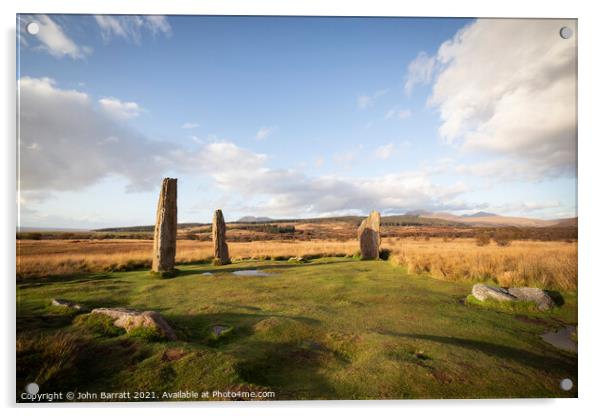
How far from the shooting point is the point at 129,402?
184 inches

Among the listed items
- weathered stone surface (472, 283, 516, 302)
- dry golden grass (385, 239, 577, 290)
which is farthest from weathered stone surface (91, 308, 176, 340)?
dry golden grass (385, 239, 577, 290)

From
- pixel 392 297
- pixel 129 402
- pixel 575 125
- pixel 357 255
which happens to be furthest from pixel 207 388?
pixel 357 255

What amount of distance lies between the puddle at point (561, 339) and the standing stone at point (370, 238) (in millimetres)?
10343

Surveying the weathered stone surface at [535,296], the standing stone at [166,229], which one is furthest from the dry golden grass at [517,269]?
the standing stone at [166,229]

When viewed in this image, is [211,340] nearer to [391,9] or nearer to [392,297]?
[392,297]

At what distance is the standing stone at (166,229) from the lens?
11281mm

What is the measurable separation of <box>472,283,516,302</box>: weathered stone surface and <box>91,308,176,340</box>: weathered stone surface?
283 inches

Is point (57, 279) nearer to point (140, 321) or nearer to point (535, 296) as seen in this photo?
point (140, 321)

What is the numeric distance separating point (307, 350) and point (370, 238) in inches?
493

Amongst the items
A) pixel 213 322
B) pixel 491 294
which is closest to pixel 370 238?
pixel 491 294

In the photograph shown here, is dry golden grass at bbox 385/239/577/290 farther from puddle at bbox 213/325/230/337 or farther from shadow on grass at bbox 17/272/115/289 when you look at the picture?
shadow on grass at bbox 17/272/115/289

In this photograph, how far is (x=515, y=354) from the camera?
16.5 feet

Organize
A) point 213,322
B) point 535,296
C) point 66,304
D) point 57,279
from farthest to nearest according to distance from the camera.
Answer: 1. point 57,279
2. point 535,296
3. point 66,304
4. point 213,322

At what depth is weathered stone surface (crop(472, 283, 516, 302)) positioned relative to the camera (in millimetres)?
7344
